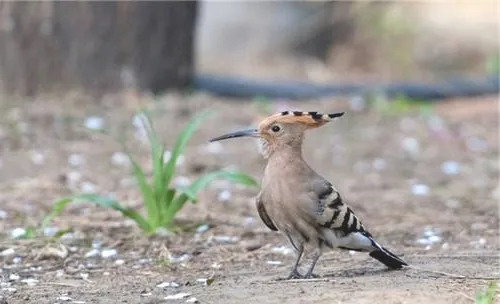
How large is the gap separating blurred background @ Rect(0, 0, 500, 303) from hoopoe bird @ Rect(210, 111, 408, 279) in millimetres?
344

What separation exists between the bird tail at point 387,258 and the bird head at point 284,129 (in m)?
0.53

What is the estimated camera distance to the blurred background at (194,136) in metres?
5.27

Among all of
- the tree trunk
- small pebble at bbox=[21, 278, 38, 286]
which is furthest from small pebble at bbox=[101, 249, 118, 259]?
the tree trunk

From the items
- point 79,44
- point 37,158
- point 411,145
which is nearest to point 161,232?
point 37,158

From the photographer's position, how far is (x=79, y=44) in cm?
852

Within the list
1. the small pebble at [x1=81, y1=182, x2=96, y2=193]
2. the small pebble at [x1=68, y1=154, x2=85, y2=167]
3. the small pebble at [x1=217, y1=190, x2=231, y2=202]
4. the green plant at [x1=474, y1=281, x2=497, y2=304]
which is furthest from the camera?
the small pebble at [x1=68, y1=154, x2=85, y2=167]

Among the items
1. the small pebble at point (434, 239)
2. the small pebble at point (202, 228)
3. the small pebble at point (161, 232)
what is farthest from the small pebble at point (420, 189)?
Answer: the small pebble at point (161, 232)

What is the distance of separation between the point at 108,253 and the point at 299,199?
123 centimetres

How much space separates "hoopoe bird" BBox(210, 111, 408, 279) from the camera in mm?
3912

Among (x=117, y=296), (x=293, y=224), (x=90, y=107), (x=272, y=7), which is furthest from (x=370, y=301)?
(x=272, y=7)

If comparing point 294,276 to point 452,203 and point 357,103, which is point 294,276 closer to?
point 452,203

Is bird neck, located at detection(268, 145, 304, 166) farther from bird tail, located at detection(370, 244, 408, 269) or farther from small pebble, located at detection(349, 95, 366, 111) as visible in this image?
small pebble, located at detection(349, 95, 366, 111)

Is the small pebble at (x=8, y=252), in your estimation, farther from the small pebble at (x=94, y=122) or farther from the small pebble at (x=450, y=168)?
the small pebble at (x=450, y=168)

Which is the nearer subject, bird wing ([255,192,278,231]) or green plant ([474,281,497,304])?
green plant ([474,281,497,304])
